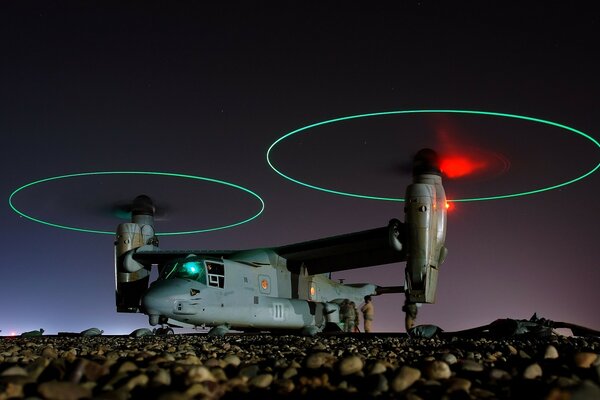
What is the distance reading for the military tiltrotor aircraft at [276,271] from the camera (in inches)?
593

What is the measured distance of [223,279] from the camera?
1633 centimetres

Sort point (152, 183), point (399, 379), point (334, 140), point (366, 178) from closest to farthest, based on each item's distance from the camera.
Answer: point (399, 379)
point (334, 140)
point (366, 178)
point (152, 183)

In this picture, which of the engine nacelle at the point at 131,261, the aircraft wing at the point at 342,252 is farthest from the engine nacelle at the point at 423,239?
the engine nacelle at the point at 131,261

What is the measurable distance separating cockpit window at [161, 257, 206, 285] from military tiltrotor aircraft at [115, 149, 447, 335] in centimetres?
3

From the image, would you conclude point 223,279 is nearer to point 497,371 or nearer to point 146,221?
point 146,221

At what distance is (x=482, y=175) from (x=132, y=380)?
15.9 m

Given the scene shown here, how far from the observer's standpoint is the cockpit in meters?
15.8

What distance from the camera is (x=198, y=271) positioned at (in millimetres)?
15875

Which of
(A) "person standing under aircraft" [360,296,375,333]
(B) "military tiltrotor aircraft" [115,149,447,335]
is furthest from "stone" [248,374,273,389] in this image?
(A) "person standing under aircraft" [360,296,375,333]

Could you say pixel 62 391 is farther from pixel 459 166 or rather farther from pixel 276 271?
pixel 276 271

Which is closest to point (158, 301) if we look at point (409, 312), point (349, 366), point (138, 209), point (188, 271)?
point (188, 271)

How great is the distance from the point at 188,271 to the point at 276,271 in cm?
365

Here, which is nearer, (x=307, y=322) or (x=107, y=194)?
(x=307, y=322)

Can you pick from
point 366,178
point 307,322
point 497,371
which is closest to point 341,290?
point 307,322
